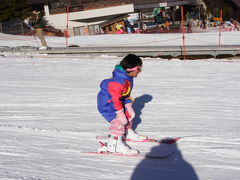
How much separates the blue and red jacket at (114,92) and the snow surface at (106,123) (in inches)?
22.0

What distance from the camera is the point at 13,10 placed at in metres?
37.5

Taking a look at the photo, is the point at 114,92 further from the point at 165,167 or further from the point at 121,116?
the point at 165,167

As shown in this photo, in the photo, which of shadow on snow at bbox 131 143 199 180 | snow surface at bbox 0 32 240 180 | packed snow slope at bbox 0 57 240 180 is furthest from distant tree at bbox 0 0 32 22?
shadow on snow at bbox 131 143 199 180

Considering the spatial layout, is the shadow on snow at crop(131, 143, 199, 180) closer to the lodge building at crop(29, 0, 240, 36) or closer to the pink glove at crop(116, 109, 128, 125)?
the pink glove at crop(116, 109, 128, 125)

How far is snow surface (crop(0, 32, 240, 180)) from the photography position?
4098 mm

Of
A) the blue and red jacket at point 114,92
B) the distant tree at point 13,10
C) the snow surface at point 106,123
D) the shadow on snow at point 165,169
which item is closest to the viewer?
the shadow on snow at point 165,169

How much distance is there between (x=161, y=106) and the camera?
25.6 feet

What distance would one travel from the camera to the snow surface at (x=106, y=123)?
410 cm

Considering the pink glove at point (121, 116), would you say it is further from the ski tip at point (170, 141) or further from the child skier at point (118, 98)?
the ski tip at point (170, 141)

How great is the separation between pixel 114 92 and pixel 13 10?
3544cm

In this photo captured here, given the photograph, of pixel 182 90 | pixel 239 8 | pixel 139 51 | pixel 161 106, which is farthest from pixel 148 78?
pixel 239 8

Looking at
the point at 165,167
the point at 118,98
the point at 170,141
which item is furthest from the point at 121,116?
the point at 170,141

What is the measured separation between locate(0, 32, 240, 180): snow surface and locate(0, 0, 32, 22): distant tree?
24583 millimetres

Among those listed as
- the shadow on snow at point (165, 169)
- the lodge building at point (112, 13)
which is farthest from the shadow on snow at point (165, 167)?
the lodge building at point (112, 13)
